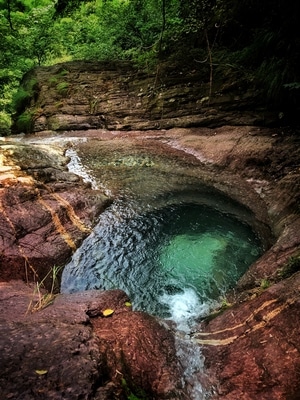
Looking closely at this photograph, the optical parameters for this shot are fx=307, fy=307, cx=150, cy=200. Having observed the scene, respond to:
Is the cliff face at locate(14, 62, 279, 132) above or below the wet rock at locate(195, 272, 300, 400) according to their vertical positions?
above

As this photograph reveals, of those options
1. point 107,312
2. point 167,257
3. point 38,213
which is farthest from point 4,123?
point 107,312

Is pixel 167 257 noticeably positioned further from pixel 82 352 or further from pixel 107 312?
pixel 82 352

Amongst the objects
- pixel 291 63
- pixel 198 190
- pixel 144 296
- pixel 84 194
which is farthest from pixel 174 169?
pixel 144 296

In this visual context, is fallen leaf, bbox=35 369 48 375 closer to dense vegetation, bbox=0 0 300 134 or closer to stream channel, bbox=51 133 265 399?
stream channel, bbox=51 133 265 399

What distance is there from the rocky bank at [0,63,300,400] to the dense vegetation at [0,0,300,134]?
3.69 feet

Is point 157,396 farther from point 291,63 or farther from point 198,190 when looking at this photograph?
point 291,63

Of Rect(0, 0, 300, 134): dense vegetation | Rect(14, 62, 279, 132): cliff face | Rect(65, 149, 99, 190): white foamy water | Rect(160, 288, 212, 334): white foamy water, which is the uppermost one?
Rect(0, 0, 300, 134): dense vegetation

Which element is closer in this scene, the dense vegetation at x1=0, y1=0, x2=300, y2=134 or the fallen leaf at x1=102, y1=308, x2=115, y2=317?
the fallen leaf at x1=102, y1=308, x2=115, y2=317

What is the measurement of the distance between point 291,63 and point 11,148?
6926mm

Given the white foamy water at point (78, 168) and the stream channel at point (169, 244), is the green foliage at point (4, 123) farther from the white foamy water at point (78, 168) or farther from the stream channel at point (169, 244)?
the stream channel at point (169, 244)

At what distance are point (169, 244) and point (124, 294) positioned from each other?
1.70m

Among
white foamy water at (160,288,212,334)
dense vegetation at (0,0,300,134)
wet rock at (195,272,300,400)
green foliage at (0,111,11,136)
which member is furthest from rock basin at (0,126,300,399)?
green foliage at (0,111,11,136)

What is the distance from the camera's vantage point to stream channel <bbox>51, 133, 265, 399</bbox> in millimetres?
4281

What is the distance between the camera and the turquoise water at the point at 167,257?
14.4ft
